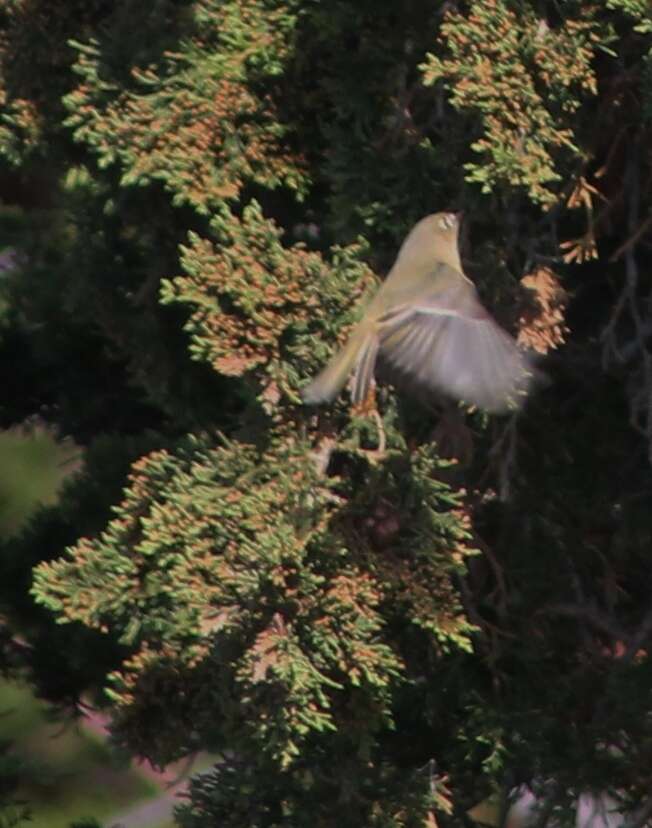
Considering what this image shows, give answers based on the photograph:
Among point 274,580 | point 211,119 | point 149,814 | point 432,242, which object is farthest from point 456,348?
point 149,814

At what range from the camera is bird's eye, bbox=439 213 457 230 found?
2.79 m

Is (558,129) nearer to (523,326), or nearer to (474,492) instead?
(523,326)

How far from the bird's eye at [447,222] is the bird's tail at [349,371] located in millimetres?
215

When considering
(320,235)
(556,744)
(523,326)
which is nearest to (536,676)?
(556,744)

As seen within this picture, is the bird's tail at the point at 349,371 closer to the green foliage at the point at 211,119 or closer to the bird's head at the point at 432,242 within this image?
the bird's head at the point at 432,242

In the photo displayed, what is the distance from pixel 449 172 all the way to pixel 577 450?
68 cm

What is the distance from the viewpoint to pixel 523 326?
9.48 ft

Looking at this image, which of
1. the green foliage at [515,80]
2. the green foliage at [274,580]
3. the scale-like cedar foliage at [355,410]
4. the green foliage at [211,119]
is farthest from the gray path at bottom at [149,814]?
the green foliage at [515,80]

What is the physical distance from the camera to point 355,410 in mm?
2764

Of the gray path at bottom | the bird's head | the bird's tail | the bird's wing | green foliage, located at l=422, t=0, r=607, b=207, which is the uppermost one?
green foliage, located at l=422, t=0, r=607, b=207

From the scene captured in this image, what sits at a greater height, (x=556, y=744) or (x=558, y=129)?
(x=558, y=129)

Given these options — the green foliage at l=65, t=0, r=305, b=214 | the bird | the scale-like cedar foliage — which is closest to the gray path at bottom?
the scale-like cedar foliage

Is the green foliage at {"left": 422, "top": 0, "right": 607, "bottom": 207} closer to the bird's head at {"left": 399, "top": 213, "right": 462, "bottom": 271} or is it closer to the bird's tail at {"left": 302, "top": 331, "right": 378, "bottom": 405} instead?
the bird's head at {"left": 399, "top": 213, "right": 462, "bottom": 271}

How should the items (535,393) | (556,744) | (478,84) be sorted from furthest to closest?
(535,393) < (556,744) < (478,84)
